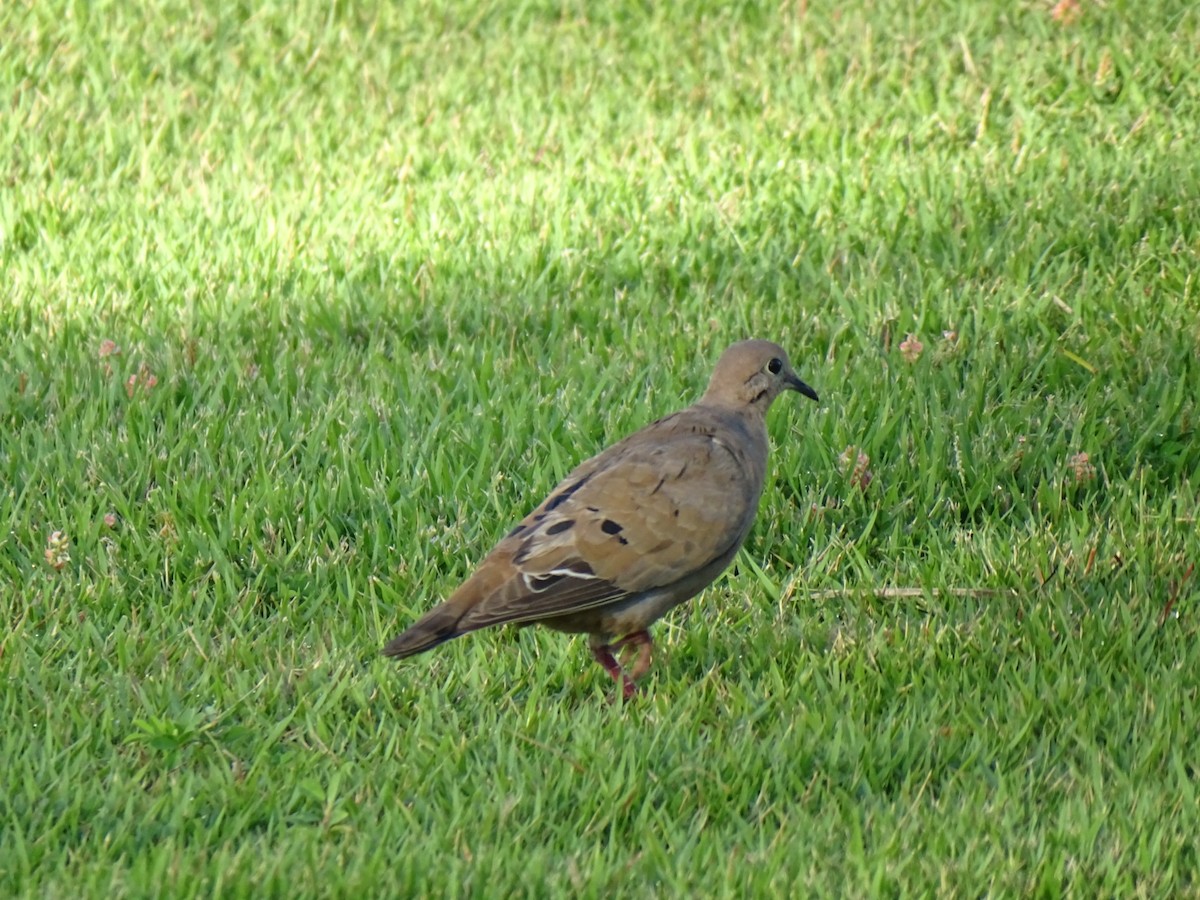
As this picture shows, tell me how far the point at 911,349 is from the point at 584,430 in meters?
1.33

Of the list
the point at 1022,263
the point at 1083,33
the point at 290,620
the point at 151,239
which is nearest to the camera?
the point at 290,620

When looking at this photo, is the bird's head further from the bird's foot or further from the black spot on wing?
the black spot on wing

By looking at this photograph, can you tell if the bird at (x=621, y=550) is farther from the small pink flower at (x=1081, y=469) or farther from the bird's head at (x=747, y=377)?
the small pink flower at (x=1081, y=469)

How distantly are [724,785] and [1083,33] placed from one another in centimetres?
600

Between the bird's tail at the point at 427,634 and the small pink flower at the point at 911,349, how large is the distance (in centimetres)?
→ 257

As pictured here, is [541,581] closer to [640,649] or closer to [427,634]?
[427,634]

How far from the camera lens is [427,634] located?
438 centimetres

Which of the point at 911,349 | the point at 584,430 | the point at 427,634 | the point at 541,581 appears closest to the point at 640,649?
the point at 541,581

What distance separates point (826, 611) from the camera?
202 inches

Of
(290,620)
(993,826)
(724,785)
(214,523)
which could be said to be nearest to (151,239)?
(214,523)

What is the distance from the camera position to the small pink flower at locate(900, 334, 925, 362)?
20.9ft

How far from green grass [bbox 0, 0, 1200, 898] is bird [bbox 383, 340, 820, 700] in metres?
0.24

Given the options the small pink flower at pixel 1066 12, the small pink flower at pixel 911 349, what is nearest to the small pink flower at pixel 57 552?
the small pink flower at pixel 911 349

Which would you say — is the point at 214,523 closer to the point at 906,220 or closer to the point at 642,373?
the point at 642,373
